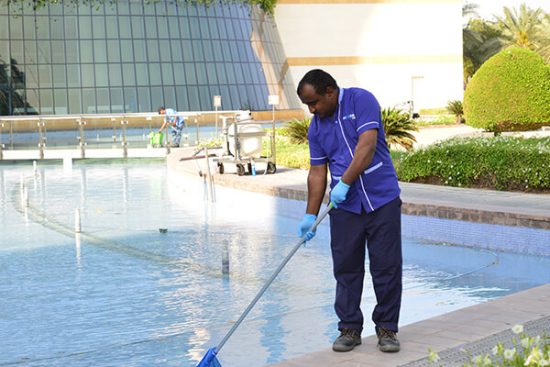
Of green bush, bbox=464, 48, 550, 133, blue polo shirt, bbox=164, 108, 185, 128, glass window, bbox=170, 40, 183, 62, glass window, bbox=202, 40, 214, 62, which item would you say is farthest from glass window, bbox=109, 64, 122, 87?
green bush, bbox=464, 48, 550, 133

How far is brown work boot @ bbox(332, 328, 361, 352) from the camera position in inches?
224

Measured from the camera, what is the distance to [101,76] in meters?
47.4

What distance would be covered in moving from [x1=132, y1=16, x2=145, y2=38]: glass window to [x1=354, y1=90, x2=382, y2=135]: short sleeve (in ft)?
143

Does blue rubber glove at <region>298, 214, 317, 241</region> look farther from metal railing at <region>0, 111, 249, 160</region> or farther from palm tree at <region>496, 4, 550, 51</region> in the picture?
palm tree at <region>496, 4, 550, 51</region>

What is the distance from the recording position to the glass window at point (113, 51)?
1876 inches

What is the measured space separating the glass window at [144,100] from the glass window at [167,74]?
99cm

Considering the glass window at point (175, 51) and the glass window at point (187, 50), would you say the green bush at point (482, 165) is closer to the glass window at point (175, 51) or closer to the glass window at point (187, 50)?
the glass window at point (175, 51)

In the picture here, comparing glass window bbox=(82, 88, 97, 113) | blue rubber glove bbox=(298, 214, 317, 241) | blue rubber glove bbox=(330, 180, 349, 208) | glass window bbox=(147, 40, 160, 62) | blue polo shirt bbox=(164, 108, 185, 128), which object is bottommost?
blue rubber glove bbox=(298, 214, 317, 241)

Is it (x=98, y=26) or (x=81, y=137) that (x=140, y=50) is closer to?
(x=98, y=26)

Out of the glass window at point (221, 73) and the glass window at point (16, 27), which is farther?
the glass window at point (221, 73)

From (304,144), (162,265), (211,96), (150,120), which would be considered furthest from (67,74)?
(162,265)

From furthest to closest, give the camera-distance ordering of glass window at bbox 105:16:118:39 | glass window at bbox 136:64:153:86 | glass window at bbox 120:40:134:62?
glass window at bbox 105:16:118:39
glass window at bbox 120:40:134:62
glass window at bbox 136:64:153:86

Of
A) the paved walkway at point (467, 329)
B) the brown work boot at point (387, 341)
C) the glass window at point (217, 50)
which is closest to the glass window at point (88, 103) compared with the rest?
the glass window at point (217, 50)

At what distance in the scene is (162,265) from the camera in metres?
10.6
